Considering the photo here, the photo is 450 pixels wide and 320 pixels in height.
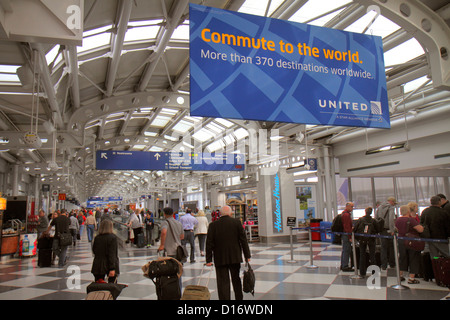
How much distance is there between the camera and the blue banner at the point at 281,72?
3975 mm

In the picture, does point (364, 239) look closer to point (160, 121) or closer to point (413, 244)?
point (413, 244)

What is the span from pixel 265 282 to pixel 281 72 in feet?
13.8

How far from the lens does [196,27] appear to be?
13.0 ft

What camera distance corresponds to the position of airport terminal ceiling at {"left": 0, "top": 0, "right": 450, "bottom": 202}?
5.10 meters

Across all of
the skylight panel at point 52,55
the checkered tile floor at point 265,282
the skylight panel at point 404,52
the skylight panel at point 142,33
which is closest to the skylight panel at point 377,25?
the skylight panel at point 404,52

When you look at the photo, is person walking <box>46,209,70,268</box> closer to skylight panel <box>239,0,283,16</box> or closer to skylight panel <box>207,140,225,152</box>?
skylight panel <box>239,0,283,16</box>

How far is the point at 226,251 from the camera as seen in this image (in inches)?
179

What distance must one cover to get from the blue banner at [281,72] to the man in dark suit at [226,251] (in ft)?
5.31

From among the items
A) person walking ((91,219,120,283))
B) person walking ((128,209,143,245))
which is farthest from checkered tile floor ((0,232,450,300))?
person walking ((128,209,143,245))

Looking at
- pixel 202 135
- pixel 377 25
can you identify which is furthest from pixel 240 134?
pixel 377 25
